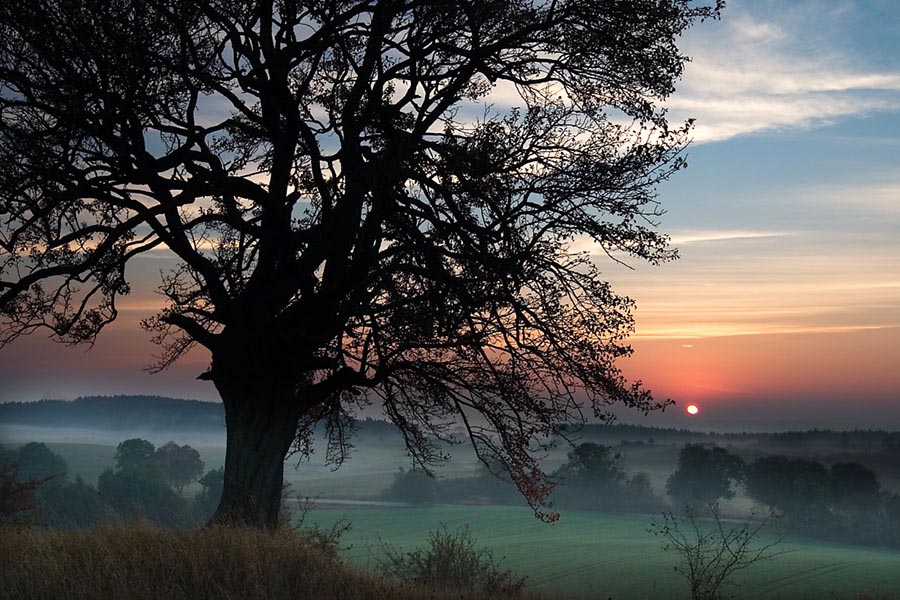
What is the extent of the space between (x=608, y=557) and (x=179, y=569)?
2147 inches

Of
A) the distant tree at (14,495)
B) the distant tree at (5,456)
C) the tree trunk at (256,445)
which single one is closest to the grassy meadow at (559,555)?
the tree trunk at (256,445)

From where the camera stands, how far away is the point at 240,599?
1017 cm

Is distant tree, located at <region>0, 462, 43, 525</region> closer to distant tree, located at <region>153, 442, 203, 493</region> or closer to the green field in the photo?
the green field

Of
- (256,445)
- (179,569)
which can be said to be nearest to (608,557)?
(256,445)

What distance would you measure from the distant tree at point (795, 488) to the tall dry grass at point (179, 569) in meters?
85.7

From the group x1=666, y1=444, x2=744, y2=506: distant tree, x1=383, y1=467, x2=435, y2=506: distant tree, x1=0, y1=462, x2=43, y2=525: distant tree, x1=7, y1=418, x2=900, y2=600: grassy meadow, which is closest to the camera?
x1=7, y1=418, x2=900, y2=600: grassy meadow

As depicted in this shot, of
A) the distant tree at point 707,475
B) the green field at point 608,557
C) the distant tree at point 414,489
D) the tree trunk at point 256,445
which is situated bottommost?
the green field at point 608,557

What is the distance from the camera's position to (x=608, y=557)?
60.8 meters

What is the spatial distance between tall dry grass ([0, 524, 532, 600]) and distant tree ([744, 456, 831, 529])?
85737 mm

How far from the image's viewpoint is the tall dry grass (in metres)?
10.3

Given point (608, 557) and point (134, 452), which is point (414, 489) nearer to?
point (134, 452)

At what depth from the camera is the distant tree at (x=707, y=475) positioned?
3989 inches

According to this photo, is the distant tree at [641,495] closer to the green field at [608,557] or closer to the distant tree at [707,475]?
the distant tree at [707,475]

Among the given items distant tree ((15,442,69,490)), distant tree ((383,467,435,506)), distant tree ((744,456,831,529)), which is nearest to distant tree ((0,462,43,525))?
distant tree ((15,442,69,490))
